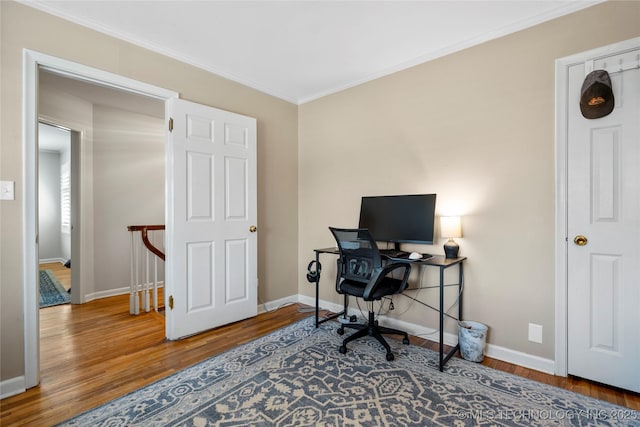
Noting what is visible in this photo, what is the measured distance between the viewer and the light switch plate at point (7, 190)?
1886 millimetres

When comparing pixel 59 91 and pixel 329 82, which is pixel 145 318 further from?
pixel 329 82

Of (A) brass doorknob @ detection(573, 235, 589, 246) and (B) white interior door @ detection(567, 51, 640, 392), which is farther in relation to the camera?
(A) brass doorknob @ detection(573, 235, 589, 246)

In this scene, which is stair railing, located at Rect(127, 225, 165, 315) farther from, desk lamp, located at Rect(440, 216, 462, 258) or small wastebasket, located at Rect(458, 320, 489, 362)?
small wastebasket, located at Rect(458, 320, 489, 362)

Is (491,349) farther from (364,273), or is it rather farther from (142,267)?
(142,267)

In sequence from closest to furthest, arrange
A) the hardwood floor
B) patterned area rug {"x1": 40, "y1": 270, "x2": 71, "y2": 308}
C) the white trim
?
the hardwood floor < patterned area rug {"x1": 40, "y1": 270, "x2": 71, "y2": 308} < the white trim

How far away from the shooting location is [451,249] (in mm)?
2438

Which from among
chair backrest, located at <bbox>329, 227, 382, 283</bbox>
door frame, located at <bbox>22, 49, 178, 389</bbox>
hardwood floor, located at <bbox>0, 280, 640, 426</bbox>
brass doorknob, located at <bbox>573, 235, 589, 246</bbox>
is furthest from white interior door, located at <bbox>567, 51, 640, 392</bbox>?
door frame, located at <bbox>22, 49, 178, 389</bbox>

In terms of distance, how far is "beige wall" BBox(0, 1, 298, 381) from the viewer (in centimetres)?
191

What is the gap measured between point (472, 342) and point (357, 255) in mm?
1091

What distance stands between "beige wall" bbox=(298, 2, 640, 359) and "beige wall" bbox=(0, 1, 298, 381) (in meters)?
1.00

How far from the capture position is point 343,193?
3393 millimetres

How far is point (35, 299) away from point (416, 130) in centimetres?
326

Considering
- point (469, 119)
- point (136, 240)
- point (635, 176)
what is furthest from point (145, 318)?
point (635, 176)

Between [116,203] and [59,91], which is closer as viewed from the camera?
[59,91]
